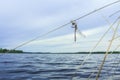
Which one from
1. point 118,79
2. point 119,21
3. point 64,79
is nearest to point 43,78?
point 64,79

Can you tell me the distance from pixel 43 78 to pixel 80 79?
1.74 meters

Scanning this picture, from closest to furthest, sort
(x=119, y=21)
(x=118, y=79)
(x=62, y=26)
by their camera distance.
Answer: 1. (x=62, y=26)
2. (x=119, y=21)
3. (x=118, y=79)

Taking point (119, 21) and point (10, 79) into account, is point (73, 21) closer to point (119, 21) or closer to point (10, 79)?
point (119, 21)

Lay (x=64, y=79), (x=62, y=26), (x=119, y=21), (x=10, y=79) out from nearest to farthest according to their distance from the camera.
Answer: (x=62, y=26) → (x=119, y=21) → (x=64, y=79) → (x=10, y=79)

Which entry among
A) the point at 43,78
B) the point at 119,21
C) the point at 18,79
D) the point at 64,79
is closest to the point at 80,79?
the point at 64,79

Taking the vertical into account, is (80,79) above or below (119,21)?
below

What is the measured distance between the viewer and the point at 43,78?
13.0 meters

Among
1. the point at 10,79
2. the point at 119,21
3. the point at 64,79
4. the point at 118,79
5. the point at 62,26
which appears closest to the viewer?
the point at 62,26

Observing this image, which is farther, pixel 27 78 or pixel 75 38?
pixel 27 78

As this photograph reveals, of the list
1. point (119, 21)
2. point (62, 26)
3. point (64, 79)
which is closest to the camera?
point (62, 26)

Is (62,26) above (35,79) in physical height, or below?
above

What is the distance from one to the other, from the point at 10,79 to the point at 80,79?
3.04 meters

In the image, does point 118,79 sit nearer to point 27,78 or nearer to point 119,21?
point 27,78

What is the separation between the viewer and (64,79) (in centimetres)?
1212
